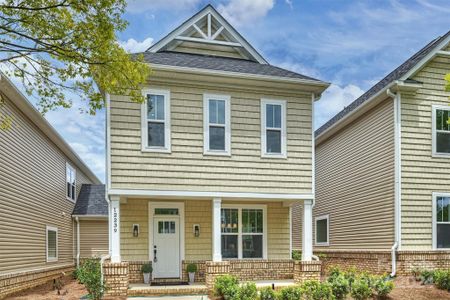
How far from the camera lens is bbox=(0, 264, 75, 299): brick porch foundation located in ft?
39.1

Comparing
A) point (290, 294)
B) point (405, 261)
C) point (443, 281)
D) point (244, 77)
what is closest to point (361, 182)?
point (405, 261)

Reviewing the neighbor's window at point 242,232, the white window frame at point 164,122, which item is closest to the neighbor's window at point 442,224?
the neighbor's window at point 242,232

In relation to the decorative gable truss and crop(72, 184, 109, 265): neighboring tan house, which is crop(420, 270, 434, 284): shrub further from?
crop(72, 184, 109, 265): neighboring tan house

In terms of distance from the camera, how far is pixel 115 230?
37.6 ft

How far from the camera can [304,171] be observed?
1304 cm

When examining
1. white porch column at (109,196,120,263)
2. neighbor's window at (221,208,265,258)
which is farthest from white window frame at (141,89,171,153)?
neighbor's window at (221,208,265,258)

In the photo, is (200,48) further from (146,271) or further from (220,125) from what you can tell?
(146,271)

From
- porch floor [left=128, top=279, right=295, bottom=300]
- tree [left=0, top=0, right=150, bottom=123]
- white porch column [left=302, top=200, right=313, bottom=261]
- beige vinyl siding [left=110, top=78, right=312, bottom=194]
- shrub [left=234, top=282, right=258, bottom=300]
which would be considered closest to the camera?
tree [left=0, top=0, right=150, bottom=123]

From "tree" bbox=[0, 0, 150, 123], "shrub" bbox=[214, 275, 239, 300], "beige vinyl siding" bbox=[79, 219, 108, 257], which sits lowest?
"beige vinyl siding" bbox=[79, 219, 108, 257]

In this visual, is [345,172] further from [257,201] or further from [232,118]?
[232,118]

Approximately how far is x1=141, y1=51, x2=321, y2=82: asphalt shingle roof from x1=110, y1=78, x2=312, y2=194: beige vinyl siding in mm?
648

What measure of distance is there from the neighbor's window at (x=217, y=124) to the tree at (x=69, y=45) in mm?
4343

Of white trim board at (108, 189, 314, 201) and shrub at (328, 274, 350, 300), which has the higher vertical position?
white trim board at (108, 189, 314, 201)

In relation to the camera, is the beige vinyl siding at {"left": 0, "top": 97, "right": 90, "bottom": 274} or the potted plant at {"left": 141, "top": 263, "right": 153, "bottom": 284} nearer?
the potted plant at {"left": 141, "top": 263, "right": 153, "bottom": 284}
